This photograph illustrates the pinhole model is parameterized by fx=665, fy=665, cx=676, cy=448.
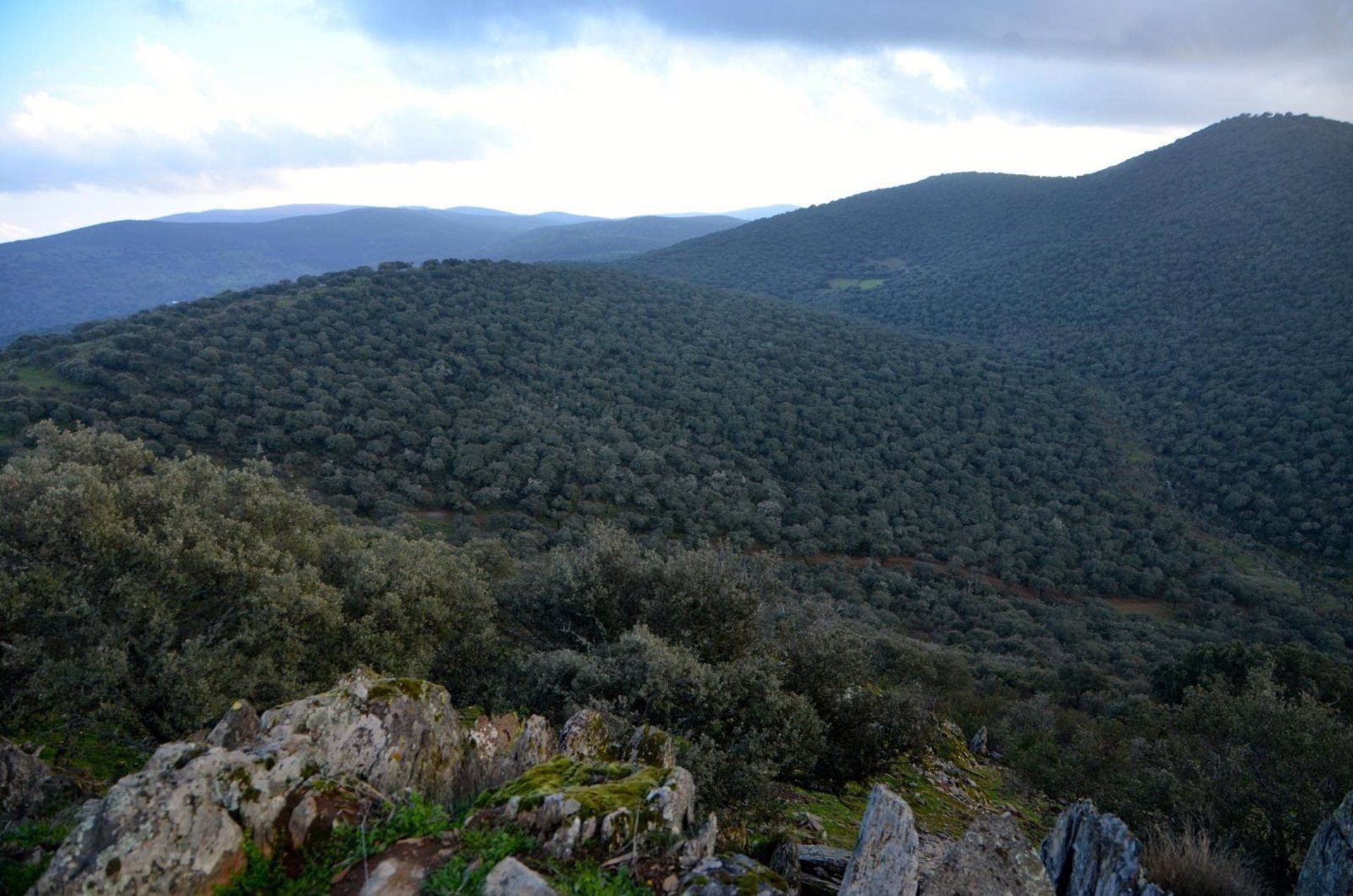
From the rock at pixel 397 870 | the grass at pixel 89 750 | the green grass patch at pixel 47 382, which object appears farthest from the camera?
the green grass patch at pixel 47 382

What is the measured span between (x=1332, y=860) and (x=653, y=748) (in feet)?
21.5

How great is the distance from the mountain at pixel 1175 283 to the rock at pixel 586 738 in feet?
155

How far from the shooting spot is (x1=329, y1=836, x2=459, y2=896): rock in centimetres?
475

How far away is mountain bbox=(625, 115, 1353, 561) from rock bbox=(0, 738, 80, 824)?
52.1m

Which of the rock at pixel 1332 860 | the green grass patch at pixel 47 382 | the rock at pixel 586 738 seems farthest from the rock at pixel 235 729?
the green grass patch at pixel 47 382

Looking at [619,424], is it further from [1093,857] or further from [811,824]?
[1093,857]

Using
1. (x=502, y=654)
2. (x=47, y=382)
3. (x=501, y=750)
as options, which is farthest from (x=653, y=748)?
(x=47, y=382)

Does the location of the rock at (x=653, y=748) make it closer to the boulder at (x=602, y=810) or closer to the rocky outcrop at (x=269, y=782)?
the rocky outcrop at (x=269, y=782)

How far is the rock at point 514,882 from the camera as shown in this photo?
4.62m

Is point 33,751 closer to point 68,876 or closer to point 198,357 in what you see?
point 68,876

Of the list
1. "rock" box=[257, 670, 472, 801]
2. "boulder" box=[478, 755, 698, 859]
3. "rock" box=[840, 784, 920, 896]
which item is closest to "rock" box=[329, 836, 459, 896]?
"boulder" box=[478, 755, 698, 859]

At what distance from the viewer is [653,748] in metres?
7.68

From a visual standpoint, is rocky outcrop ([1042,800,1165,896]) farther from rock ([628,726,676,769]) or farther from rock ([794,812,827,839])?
rock ([628,726,676,769])

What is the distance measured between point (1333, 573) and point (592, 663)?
45327 millimetres
